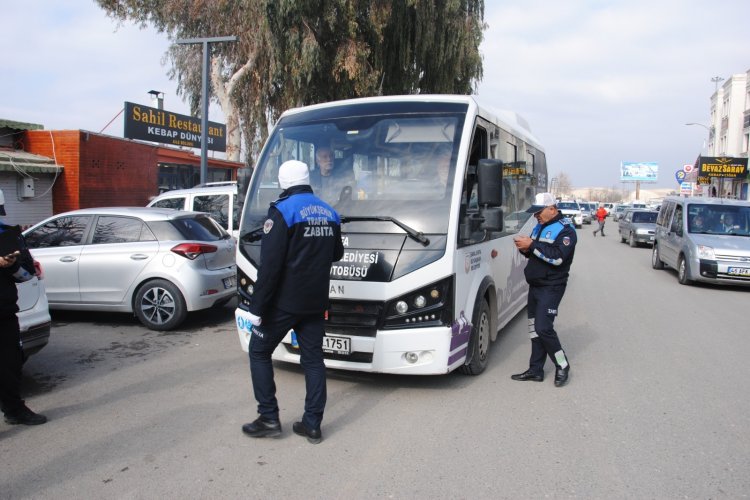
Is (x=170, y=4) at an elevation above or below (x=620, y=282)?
above

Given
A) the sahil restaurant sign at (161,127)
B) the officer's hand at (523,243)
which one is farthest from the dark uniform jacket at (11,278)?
the sahil restaurant sign at (161,127)

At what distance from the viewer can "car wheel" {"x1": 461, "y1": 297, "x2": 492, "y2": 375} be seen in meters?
5.52

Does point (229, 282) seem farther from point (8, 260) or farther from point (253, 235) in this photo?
point (8, 260)

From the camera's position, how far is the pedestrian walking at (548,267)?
5355 millimetres

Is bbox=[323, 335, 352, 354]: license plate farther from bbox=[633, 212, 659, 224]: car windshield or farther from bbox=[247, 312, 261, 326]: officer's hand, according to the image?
bbox=[633, 212, 659, 224]: car windshield

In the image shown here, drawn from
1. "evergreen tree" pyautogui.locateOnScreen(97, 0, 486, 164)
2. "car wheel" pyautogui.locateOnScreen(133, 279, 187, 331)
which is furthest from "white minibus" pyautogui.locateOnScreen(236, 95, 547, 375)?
"evergreen tree" pyautogui.locateOnScreen(97, 0, 486, 164)

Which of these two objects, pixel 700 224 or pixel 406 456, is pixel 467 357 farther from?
pixel 700 224

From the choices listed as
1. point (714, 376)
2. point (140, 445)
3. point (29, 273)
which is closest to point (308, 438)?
point (140, 445)

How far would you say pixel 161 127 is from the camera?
774 inches

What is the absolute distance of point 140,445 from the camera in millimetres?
4148

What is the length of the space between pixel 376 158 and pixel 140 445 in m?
3.07

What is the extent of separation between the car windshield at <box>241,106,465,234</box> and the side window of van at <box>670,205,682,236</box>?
10222 millimetres

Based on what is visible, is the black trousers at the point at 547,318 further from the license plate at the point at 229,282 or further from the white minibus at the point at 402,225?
the license plate at the point at 229,282

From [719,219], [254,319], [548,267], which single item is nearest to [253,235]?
[254,319]
